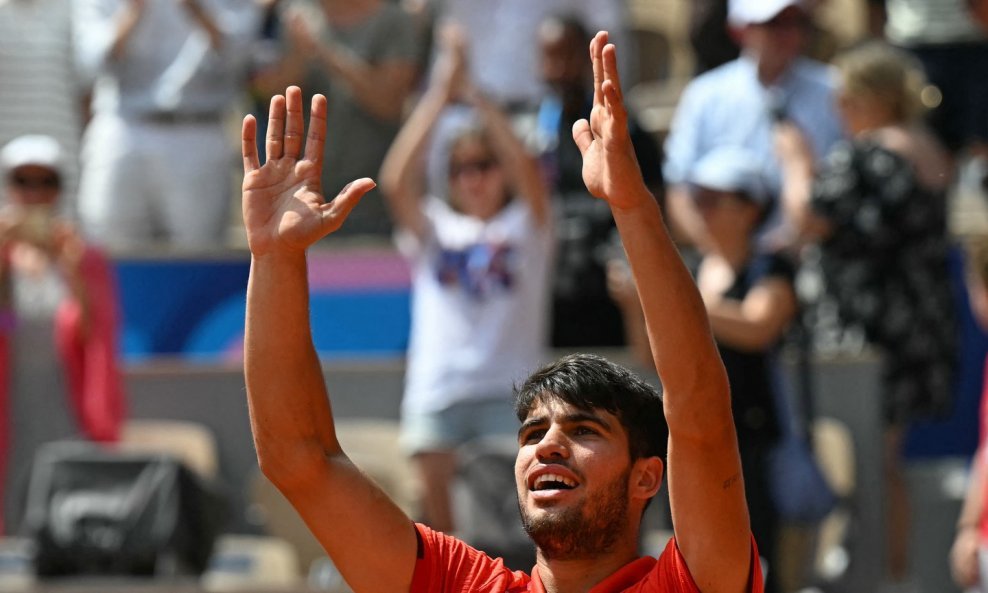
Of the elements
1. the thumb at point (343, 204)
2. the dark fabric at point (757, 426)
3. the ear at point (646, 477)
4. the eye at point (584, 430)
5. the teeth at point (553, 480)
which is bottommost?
the dark fabric at point (757, 426)

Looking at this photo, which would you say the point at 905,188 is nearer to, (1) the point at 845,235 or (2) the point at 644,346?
(1) the point at 845,235

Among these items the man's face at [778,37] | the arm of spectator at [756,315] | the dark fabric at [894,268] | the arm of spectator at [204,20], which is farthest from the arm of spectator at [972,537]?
the arm of spectator at [204,20]

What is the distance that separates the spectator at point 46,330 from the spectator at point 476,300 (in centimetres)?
124

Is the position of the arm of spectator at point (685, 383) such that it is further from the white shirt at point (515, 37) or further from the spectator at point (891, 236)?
the white shirt at point (515, 37)

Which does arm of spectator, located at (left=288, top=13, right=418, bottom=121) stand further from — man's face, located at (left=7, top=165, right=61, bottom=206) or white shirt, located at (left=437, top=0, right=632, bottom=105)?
man's face, located at (left=7, top=165, right=61, bottom=206)

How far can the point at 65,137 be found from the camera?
29.8ft

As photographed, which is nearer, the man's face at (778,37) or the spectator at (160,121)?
the man's face at (778,37)

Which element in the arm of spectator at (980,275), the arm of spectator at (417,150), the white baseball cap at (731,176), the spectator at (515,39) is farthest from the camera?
the spectator at (515,39)

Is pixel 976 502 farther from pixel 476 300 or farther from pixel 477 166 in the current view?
pixel 477 166

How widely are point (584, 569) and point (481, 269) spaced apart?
3792 millimetres

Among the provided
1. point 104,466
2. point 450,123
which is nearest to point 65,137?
point 450,123

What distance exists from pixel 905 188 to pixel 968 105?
1.55m

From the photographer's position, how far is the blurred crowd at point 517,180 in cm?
674

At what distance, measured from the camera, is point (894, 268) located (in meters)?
7.02
